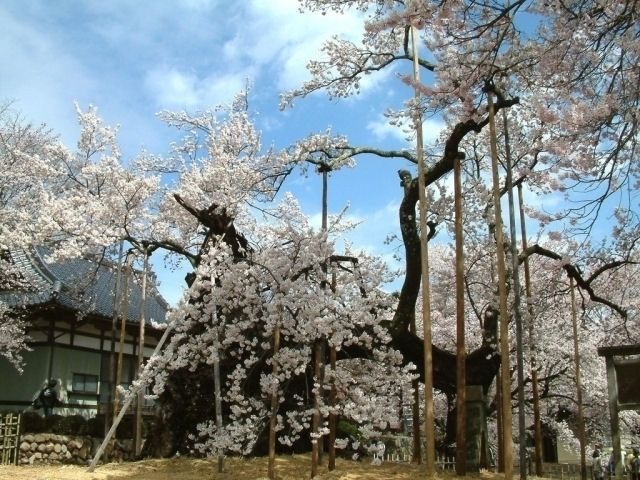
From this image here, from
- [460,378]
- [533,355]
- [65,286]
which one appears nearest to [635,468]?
[533,355]

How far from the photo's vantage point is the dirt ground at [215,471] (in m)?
10.1

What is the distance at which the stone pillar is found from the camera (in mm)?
11570

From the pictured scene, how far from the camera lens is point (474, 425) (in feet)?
38.7

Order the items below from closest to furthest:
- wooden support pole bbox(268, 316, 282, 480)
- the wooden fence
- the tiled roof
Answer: wooden support pole bbox(268, 316, 282, 480)
the wooden fence
the tiled roof

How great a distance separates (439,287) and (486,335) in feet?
14.2

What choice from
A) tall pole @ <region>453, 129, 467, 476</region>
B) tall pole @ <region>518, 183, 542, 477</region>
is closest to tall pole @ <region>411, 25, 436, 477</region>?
tall pole @ <region>453, 129, 467, 476</region>

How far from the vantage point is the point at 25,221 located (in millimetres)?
15992

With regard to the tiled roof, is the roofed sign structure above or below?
below

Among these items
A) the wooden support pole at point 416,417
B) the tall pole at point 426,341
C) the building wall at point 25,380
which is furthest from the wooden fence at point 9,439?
the tall pole at point 426,341

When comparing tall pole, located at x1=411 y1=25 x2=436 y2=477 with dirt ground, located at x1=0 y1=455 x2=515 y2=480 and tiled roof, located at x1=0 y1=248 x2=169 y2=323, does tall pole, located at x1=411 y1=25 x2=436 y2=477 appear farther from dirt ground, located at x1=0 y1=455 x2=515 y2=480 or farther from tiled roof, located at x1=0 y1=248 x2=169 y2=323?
tiled roof, located at x1=0 y1=248 x2=169 y2=323

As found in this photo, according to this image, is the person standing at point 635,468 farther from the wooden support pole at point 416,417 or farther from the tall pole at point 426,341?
the tall pole at point 426,341

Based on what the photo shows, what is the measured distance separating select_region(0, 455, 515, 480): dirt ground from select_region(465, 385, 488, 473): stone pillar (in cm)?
37

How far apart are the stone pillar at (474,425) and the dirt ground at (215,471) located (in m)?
0.37

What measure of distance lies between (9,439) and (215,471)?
16.6 ft
